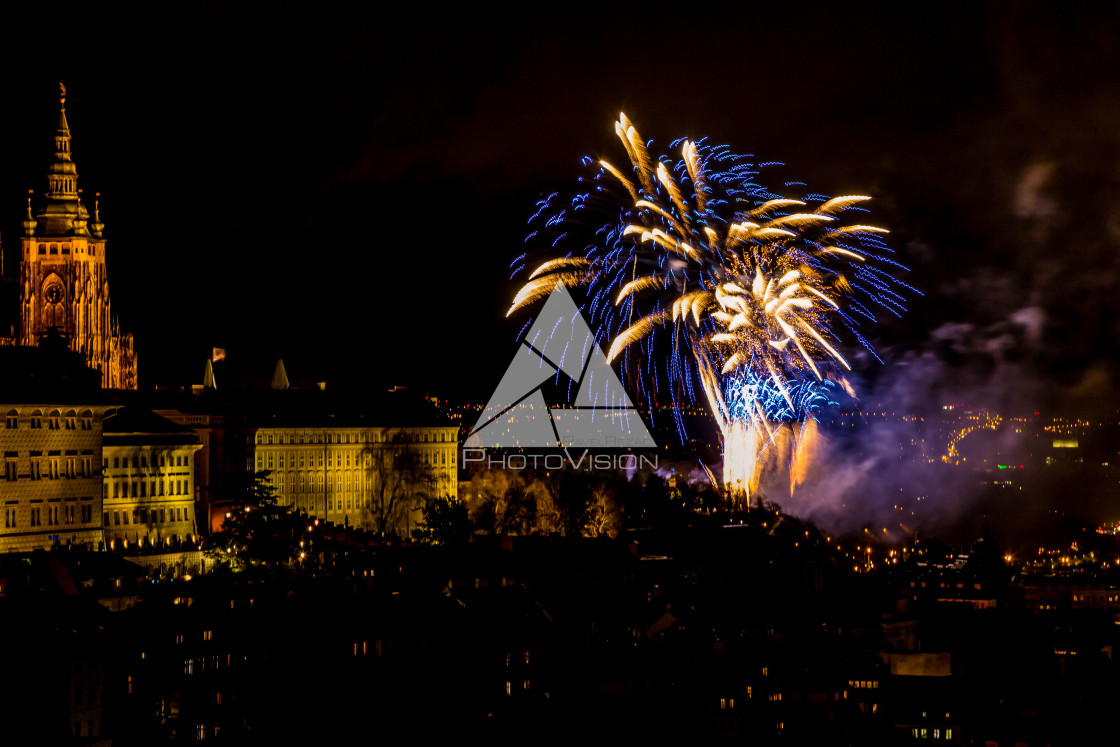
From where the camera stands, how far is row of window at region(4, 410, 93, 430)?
44.7 metres

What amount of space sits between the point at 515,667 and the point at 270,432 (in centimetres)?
3268

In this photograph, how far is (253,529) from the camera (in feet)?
171

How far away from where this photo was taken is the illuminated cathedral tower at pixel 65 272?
68.9 m

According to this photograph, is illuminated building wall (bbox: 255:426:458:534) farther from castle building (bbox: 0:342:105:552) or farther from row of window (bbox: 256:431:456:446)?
castle building (bbox: 0:342:105:552)

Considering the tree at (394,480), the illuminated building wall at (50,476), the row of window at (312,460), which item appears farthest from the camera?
the tree at (394,480)

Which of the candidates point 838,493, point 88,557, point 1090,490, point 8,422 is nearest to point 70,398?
point 8,422

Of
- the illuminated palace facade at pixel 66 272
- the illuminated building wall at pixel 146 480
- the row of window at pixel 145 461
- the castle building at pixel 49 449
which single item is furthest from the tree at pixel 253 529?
the illuminated palace facade at pixel 66 272

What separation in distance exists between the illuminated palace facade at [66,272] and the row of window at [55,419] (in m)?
21.8

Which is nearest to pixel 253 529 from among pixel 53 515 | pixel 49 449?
pixel 53 515

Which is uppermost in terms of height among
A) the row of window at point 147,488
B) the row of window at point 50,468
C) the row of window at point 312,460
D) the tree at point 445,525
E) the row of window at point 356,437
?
the row of window at point 356,437

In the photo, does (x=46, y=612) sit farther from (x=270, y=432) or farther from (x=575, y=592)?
(x=270, y=432)

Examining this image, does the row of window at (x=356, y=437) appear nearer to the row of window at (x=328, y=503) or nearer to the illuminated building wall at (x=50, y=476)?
the row of window at (x=328, y=503)

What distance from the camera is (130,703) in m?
34.9

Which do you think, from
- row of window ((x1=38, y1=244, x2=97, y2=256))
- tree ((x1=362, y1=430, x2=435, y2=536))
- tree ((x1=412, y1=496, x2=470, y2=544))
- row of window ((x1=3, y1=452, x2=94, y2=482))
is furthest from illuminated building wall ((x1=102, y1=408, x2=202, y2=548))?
row of window ((x1=38, y1=244, x2=97, y2=256))
